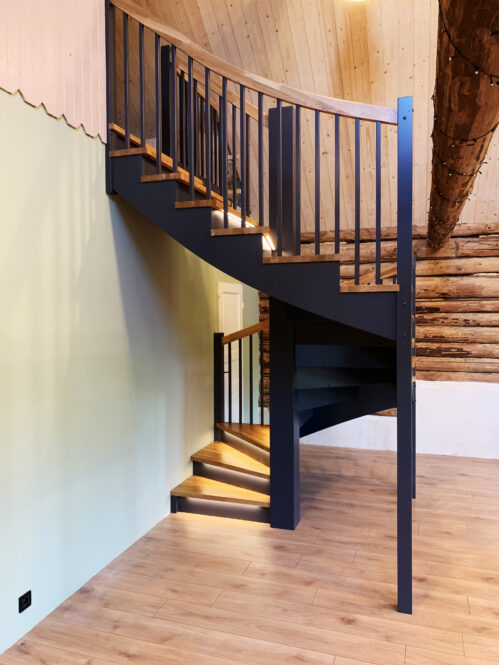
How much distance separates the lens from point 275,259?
9.20 feet

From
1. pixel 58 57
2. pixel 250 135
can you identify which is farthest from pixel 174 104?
pixel 250 135

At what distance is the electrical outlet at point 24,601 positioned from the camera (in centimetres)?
244

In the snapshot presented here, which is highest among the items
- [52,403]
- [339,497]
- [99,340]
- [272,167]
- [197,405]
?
[272,167]

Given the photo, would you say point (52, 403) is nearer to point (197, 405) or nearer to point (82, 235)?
point (82, 235)

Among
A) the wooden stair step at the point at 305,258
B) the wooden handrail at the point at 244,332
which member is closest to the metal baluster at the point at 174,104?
the wooden stair step at the point at 305,258

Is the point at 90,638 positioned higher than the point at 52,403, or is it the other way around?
the point at 52,403

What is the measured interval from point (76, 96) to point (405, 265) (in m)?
2.06

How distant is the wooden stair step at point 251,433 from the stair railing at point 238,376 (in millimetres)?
104

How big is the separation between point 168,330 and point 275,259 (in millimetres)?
1492

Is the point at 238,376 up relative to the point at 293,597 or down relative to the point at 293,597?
up

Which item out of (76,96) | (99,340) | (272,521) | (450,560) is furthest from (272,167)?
(450,560)

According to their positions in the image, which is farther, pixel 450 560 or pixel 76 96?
pixel 450 560

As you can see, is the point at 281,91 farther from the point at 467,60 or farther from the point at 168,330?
the point at 168,330

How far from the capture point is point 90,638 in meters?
2.44
